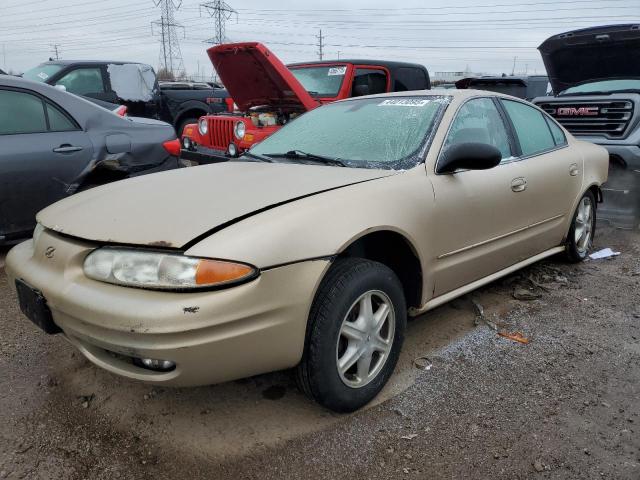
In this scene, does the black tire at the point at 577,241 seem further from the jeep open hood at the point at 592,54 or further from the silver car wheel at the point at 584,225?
A: the jeep open hood at the point at 592,54

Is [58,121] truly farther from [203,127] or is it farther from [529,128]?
[529,128]

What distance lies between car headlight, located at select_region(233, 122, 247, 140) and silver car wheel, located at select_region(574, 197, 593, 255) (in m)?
3.72

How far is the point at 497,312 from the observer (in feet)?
11.7

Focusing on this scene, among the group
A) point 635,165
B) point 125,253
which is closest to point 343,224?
point 125,253

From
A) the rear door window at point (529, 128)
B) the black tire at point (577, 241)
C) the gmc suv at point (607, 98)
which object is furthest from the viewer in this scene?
the gmc suv at point (607, 98)

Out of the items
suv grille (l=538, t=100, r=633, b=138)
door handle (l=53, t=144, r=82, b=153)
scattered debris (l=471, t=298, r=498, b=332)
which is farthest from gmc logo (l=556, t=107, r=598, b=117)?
door handle (l=53, t=144, r=82, b=153)

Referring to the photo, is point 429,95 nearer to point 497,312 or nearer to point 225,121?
point 497,312

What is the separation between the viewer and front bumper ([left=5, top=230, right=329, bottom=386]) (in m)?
1.87

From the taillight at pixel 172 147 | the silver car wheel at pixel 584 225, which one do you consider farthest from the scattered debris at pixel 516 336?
the taillight at pixel 172 147

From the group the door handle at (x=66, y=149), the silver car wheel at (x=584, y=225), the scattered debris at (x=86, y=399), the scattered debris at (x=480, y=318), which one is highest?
the door handle at (x=66, y=149)

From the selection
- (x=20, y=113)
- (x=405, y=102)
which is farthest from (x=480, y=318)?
(x=20, y=113)

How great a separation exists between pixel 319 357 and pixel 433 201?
1.06 m

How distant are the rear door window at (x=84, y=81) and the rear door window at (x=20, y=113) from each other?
194 inches

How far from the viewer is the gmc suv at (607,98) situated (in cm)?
560
